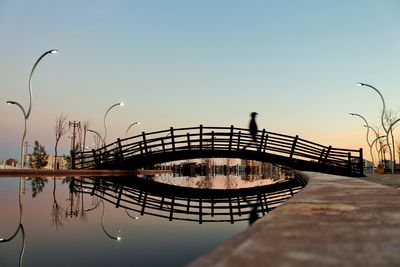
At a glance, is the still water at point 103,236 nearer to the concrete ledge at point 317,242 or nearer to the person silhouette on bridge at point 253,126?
the concrete ledge at point 317,242

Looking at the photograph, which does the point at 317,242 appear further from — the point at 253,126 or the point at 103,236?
the point at 253,126

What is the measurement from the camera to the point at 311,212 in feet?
10.3

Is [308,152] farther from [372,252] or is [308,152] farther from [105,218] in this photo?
[372,252]

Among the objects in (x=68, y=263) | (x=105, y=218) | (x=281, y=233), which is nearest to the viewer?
(x=281, y=233)

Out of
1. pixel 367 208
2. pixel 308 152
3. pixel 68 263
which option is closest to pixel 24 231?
pixel 68 263

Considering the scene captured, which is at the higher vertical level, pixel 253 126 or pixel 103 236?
pixel 253 126

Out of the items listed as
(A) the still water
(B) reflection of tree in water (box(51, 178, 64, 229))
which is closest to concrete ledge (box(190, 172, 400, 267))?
(A) the still water

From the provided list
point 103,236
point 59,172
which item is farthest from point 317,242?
point 59,172

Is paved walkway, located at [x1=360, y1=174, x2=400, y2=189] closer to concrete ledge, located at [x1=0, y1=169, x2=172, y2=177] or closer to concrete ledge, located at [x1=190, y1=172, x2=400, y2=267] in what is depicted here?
concrete ledge, located at [x1=190, y1=172, x2=400, y2=267]

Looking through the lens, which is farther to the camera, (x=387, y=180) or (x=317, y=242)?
(x=387, y=180)

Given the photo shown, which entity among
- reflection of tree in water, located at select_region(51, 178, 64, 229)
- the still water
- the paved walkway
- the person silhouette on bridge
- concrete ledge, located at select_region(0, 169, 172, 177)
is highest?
the person silhouette on bridge

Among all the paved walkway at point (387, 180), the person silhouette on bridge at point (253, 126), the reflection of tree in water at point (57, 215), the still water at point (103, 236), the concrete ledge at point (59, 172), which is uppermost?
the person silhouette on bridge at point (253, 126)

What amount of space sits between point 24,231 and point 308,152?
67.2ft

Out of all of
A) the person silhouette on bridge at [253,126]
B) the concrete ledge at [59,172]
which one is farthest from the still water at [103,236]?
the person silhouette on bridge at [253,126]
